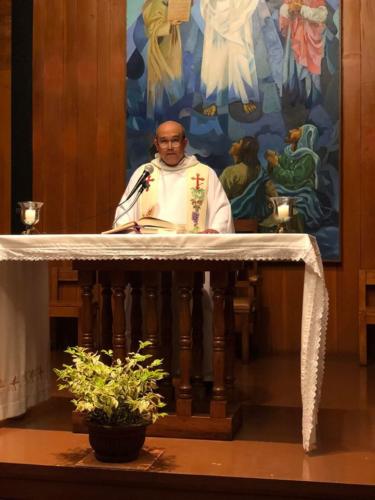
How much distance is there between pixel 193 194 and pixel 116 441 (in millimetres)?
1748

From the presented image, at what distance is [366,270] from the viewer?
5.58 metres

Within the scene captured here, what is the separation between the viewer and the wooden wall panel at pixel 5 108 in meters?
6.25

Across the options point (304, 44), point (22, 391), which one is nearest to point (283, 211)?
point (22, 391)

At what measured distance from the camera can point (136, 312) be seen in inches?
136

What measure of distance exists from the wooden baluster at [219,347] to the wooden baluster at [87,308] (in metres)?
0.55

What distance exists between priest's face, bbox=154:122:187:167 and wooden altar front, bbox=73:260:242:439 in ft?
2.66

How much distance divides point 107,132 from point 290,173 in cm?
Answer: 159

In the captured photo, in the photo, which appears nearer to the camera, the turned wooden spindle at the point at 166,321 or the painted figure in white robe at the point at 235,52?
the turned wooden spindle at the point at 166,321

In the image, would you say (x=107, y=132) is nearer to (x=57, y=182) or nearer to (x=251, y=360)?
(x=57, y=182)

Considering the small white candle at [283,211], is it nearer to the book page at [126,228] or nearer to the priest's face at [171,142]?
the book page at [126,228]

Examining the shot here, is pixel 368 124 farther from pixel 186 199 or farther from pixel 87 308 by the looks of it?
pixel 87 308

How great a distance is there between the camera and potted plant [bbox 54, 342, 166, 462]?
272cm

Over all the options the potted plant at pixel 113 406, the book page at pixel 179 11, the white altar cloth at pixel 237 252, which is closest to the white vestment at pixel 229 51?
the book page at pixel 179 11

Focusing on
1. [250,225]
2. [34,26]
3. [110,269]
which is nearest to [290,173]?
[250,225]
